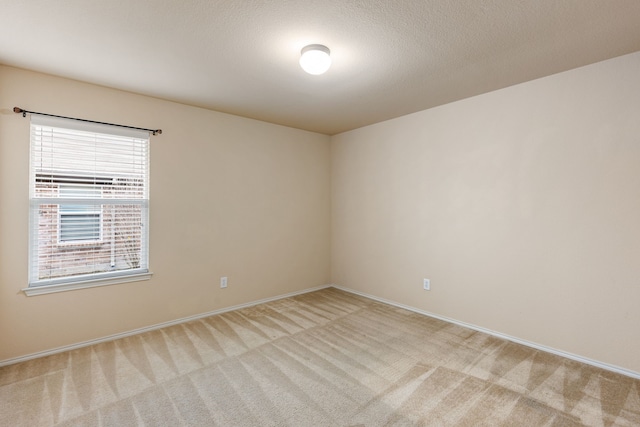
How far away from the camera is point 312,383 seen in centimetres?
220

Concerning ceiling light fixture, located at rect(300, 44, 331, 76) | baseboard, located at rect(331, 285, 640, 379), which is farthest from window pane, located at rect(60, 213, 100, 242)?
baseboard, located at rect(331, 285, 640, 379)

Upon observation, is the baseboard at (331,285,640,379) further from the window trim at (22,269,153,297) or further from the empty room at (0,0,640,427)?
the window trim at (22,269,153,297)

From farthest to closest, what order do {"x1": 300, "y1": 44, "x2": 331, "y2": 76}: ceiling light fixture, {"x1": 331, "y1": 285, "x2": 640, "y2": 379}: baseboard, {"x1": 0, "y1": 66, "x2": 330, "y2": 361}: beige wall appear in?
{"x1": 0, "y1": 66, "x2": 330, "y2": 361}: beige wall
{"x1": 331, "y1": 285, "x2": 640, "y2": 379}: baseboard
{"x1": 300, "y1": 44, "x2": 331, "y2": 76}: ceiling light fixture

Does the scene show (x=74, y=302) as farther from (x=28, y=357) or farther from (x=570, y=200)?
(x=570, y=200)

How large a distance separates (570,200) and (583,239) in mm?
337

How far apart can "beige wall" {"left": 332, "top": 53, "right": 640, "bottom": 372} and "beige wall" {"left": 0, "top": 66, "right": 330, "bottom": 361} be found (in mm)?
1123

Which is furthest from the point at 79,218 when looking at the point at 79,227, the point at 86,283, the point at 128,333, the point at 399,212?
the point at 399,212

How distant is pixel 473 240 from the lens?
3178 mm

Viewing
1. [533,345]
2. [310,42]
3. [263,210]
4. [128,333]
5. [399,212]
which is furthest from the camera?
[263,210]

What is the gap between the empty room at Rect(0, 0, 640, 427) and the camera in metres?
1.91

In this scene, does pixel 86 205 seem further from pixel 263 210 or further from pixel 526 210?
pixel 526 210

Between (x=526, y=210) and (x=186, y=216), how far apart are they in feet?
11.4

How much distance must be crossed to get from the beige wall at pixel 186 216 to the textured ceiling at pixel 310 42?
1.08ft

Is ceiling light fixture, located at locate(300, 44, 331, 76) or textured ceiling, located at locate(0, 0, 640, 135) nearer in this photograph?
textured ceiling, located at locate(0, 0, 640, 135)
